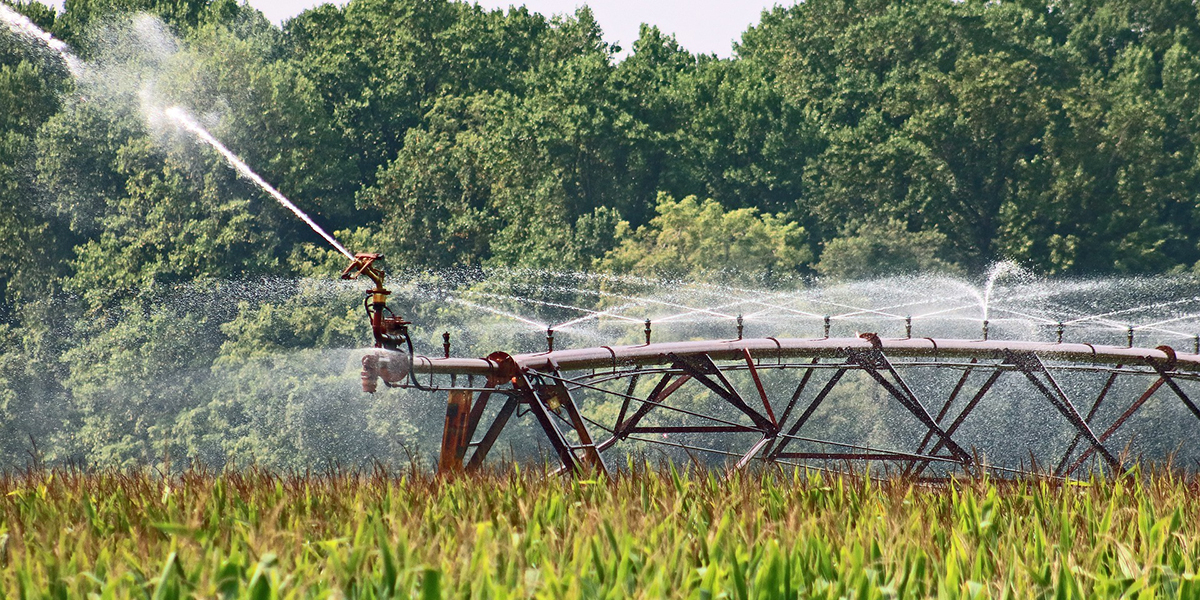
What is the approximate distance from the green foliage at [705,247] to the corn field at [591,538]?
1702 inches

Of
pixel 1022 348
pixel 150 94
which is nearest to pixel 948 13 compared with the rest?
pixel 150 94

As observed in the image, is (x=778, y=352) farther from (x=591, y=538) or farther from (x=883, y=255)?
(x=883, y=255)

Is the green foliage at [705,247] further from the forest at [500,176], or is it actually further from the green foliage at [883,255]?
the green foliage at [883,255]

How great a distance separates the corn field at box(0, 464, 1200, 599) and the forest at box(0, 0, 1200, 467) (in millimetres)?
42818

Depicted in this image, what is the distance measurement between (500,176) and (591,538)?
58.5m

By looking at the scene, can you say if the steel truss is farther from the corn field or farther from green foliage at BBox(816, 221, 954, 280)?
green foliage at BBox(816, 221, 954, 280)

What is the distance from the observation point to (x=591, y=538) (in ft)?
25.3

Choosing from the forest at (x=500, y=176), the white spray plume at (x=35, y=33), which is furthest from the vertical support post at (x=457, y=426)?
the white spray plume at (x=35, y=33)

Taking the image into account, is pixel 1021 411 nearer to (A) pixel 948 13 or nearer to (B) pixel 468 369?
(A) pixel 948 13

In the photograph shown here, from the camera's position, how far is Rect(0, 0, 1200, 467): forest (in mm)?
56938

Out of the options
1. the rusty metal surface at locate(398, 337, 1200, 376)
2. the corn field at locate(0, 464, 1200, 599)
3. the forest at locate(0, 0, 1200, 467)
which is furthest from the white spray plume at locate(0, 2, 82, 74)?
the corn field at locate(0, 464, 1200, 599)

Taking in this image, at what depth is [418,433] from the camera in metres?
52.5

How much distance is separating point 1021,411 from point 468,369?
136 feet

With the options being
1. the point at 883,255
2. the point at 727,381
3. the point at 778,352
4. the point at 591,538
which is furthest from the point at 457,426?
the point at 883,255
